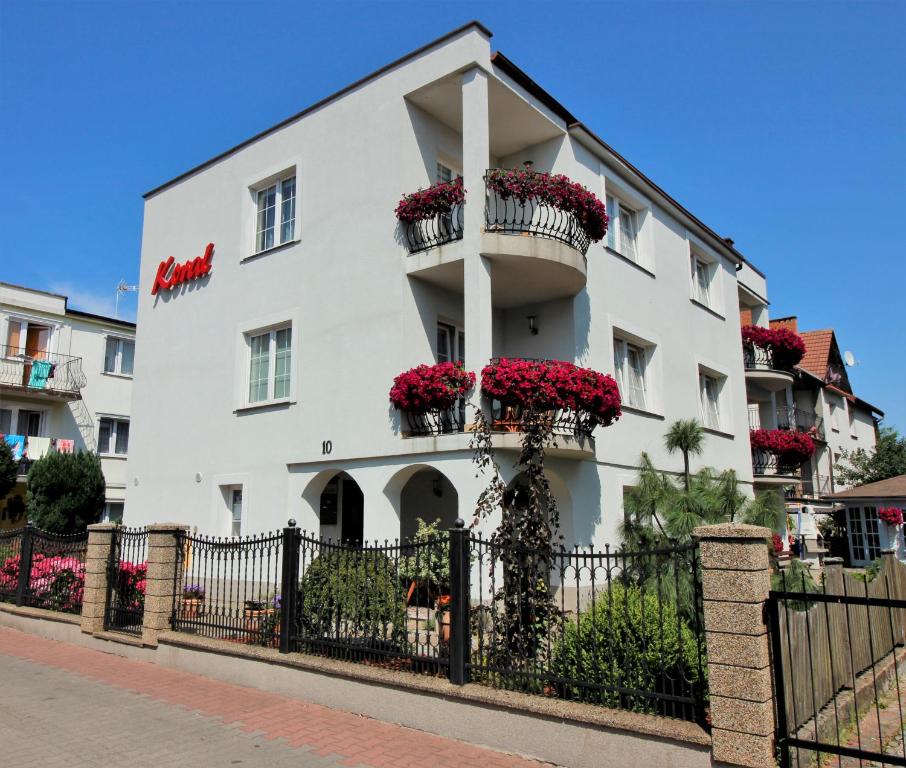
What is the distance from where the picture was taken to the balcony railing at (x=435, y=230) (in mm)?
12336

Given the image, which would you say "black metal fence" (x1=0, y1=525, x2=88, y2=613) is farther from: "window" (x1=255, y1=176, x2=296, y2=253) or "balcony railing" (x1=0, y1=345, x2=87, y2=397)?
"balcony railing" (x1=0, y1=345, x2=87, y2=397)

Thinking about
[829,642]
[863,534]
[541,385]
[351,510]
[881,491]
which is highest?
[541,385]

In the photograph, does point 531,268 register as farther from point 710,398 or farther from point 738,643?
point 710,398

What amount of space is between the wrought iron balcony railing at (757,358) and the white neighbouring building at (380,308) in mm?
5696

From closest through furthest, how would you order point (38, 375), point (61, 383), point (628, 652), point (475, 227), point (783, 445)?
1. point (628, 652)
2. point (475, 227)
3. point (783, 445)
4. point (38, 375)
5. point (61, 383)

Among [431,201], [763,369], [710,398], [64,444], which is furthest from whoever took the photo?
[64,444]

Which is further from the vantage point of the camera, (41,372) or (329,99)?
(41,372)

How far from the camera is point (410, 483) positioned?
14781mm

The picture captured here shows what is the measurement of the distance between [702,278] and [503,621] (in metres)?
15.2

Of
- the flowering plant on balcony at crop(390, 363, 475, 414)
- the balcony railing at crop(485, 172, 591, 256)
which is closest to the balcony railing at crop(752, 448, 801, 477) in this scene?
the balcony railing at crop(485, 172, 591, 256)

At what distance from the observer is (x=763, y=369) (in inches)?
901

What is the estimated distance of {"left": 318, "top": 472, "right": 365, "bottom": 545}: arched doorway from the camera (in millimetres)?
14352

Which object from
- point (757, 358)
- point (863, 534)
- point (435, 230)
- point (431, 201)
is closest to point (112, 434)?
point (435, 230)

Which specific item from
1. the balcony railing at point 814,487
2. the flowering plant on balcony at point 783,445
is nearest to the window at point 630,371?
the flowering plant on balcony at point 783,445
